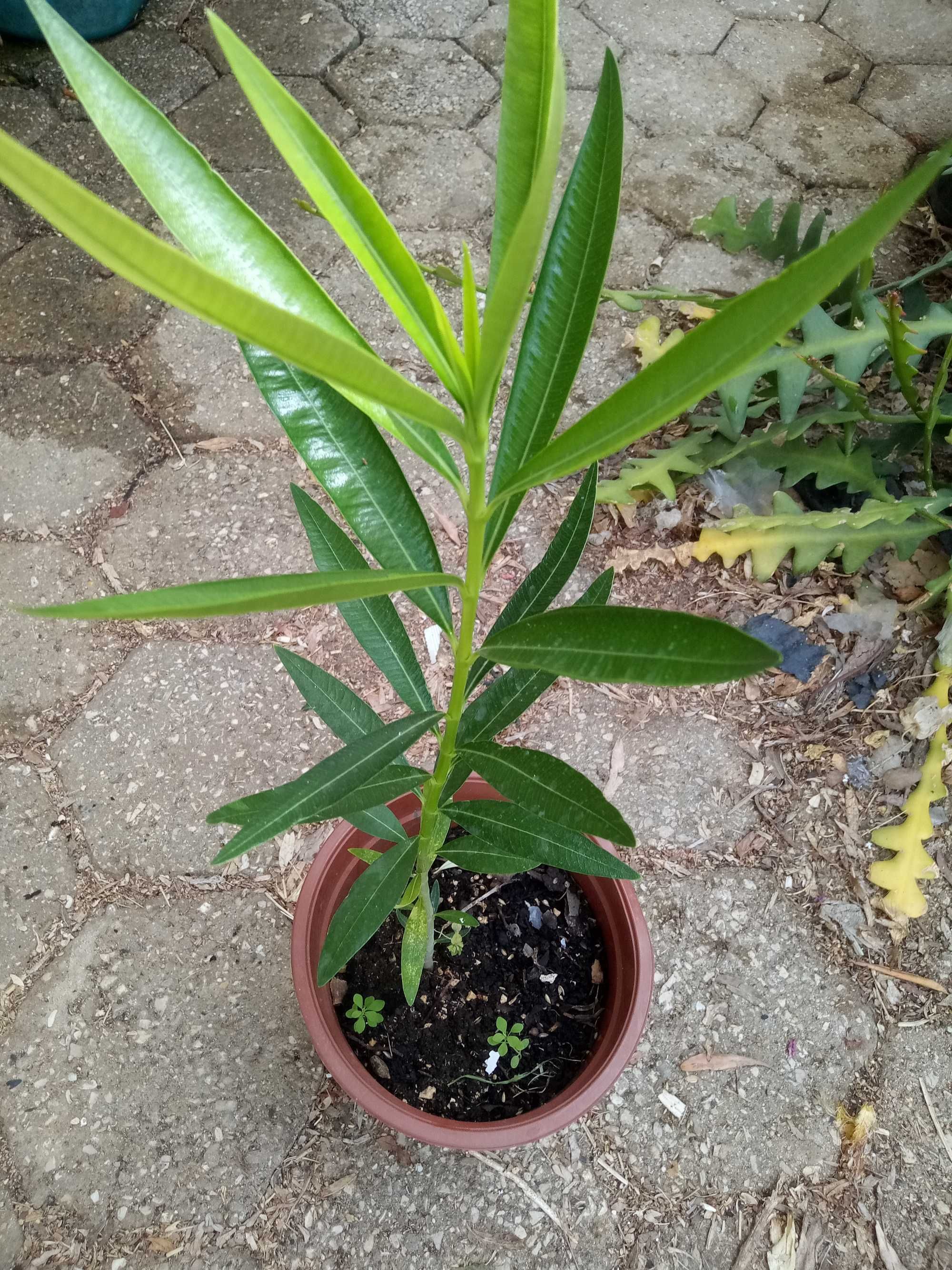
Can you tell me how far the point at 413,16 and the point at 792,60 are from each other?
37.6 inches

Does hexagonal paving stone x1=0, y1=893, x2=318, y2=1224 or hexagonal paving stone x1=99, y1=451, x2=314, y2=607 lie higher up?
hexagonal paving stone x1=99, y1=451, x2=314, y2=607

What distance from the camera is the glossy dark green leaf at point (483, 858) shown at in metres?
0.88

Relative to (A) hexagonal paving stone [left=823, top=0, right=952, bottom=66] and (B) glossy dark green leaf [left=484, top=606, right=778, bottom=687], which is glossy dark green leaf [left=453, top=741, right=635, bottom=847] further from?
(A) hexagonal paving stone [left=823, top=0, right=952, bottom=66]

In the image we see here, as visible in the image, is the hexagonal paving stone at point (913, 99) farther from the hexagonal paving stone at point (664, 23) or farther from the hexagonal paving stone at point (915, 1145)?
the hexagonal paving stone at point (915, 1145)

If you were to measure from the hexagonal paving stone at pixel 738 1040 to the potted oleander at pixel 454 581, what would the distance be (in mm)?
235

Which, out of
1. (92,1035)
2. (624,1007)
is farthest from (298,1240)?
(624,1007)

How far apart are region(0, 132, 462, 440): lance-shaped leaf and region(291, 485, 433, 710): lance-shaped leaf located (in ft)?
1.28

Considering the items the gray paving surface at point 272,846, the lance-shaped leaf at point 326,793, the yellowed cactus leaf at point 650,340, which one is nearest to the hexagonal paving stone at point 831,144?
the gray paving surface at point 272,846

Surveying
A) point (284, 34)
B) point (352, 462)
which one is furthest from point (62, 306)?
point (352, 462)

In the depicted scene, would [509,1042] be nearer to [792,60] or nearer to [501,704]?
[501,704]

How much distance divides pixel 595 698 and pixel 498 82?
1.58 metres

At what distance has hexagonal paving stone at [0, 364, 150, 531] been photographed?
1.64m

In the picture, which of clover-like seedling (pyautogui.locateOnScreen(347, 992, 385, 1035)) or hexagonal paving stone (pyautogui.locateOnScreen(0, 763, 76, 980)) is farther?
hexagonal paving stone (pyautogui.locateOnScreen(0, 763, 76, 980))

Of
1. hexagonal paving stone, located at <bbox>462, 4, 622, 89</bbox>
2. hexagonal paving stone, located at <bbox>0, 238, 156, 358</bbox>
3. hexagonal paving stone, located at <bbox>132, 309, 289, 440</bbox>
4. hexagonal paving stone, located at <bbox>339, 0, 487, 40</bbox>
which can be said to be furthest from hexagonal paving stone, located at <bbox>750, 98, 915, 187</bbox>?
hexagonal paving stone, located at <bbox>0, 238, 156, 358</bbox>
